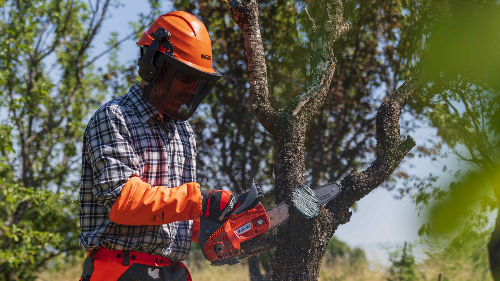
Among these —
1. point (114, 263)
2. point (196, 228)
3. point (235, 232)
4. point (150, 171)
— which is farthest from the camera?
point (196, 228)

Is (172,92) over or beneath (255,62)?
beneath

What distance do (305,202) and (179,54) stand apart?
1256 mm

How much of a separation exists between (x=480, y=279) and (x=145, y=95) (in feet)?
25.6

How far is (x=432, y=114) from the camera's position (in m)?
4.87

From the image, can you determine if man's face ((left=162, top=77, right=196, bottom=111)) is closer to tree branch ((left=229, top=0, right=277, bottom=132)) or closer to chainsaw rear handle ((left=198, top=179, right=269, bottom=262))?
chainsaw rear handle ((left=198, top=179, right=269, bottom=262))

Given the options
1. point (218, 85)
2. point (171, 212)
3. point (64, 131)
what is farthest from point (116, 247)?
point (64, 131)

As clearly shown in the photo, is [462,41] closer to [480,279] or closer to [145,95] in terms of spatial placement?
[145,95]

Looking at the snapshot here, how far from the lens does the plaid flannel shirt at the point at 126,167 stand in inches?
73.2

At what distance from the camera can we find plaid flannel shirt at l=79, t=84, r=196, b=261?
186 cm

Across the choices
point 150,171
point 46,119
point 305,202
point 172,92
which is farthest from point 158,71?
point 46,119

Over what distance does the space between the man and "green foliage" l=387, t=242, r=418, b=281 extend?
590 cm

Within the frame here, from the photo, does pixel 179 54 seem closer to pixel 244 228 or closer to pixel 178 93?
pixel 178 93

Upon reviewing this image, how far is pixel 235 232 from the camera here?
7.59 ft

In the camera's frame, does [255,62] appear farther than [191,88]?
Yes
